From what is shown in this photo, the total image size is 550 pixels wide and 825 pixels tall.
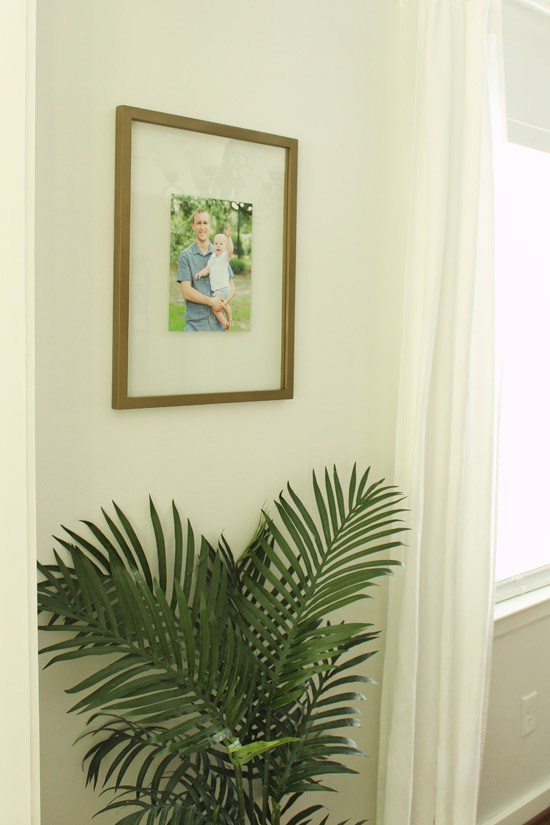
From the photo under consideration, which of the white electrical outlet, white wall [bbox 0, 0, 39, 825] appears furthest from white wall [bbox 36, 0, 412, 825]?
the white electrical outlet

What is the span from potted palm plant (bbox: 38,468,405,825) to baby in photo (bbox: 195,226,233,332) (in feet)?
1.12

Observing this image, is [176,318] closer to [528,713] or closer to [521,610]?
[521,610]

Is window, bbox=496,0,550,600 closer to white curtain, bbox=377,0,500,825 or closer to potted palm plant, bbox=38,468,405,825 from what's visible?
white curtain, bbox=377,0,500,825

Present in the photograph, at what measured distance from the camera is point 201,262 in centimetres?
130

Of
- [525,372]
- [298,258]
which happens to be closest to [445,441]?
[298,258]

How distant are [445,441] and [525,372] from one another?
0.62 m

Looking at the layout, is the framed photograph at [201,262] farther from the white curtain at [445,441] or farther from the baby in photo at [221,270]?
the white curtain at [445,441]

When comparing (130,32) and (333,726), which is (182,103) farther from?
(333,726)

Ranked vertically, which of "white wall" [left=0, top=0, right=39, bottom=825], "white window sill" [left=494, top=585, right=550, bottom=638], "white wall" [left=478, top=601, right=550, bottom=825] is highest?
"white wall" [left=0, top=0, right=39, bottom=825]

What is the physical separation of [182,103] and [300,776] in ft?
3.56

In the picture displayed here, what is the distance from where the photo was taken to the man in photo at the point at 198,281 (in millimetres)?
1284

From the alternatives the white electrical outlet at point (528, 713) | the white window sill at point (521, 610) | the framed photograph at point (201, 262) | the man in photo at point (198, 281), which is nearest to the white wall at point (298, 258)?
the framed photograph at point (201, 262)

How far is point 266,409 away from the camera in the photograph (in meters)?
1.46

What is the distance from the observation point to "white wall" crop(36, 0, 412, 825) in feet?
3.82
